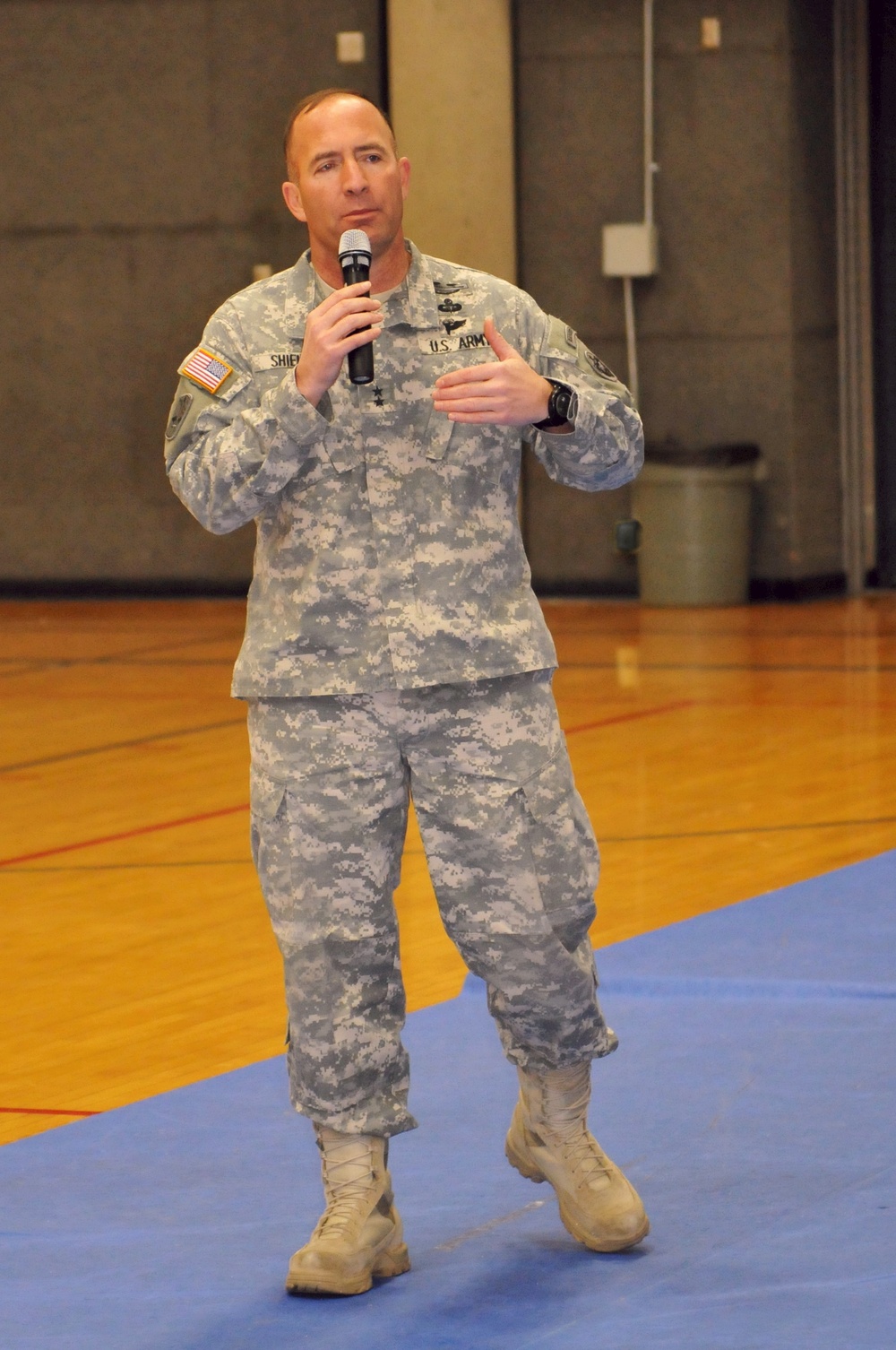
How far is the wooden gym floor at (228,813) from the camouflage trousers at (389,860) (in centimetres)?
92

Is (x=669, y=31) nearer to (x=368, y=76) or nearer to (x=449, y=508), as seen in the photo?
(x=368, y=76)

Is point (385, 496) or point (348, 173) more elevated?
point (348, 173)

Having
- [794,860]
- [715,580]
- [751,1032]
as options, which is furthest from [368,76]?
[751,1032]

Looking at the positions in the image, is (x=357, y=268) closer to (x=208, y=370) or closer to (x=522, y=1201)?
(x=208, y=370)

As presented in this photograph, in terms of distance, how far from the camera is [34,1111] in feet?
11.9

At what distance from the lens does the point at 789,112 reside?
1123 centimetres

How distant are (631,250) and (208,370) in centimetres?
892

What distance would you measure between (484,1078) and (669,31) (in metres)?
8.75

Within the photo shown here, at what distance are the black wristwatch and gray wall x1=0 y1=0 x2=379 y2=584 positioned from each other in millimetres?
9570

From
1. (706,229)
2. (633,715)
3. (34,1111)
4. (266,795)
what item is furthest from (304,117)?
A: (706,229)

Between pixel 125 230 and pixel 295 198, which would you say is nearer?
pixel 295 198

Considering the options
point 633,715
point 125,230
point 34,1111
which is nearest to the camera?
point 34,1111

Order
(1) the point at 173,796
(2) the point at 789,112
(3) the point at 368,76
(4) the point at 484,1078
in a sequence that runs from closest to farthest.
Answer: (4) the point at 484,1078, (1) the point at 173,796, (2) the point at 789,112, (3) the point at 368,76

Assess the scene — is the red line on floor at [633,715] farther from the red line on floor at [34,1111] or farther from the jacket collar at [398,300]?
the jacket collar at [398,300]
